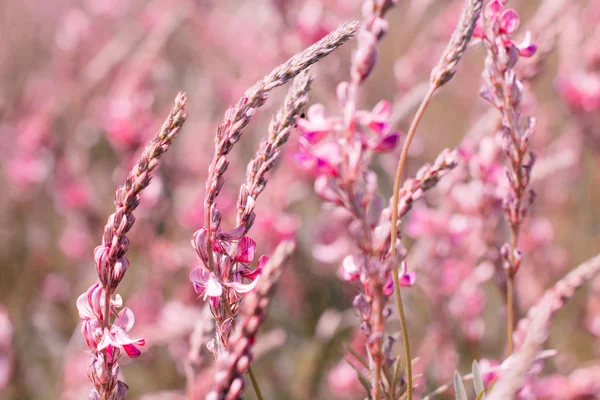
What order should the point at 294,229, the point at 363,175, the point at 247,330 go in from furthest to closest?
1. the point at 294,229
2. the point at 363,175
3. the point at 247,330

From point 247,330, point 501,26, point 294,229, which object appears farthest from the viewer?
point 294,229

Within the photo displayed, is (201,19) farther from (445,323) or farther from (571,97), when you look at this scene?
(445,323)

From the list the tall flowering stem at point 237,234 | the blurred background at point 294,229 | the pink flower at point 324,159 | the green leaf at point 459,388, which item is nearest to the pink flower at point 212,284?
the tall flowering stem at point 237,234

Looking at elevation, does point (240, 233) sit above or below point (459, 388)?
above

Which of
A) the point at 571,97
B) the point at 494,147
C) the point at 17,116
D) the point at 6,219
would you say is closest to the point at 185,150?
the point at 6,219

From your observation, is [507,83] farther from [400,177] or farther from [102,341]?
[102,341]

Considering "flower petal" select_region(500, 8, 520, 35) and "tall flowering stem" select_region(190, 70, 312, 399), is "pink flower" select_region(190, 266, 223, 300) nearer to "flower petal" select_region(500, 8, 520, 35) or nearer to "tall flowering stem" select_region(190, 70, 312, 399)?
"tall flowering stem" select_region(190, 70, 312, 399)

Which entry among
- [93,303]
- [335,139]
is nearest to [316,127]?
[335,139]

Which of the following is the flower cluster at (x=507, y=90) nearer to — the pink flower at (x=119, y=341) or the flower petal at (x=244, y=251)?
the flower petal at (x=244, y=251)
